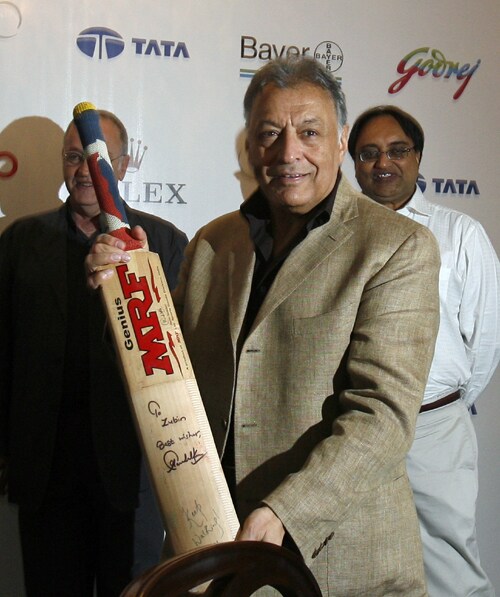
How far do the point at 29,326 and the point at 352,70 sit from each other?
151cm

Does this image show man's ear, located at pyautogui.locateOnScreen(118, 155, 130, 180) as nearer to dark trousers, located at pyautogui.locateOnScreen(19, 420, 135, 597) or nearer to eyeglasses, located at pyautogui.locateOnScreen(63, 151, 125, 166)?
eyeglasses, located at pyautogui.locateOnScreen(63, 151, 125, 166)

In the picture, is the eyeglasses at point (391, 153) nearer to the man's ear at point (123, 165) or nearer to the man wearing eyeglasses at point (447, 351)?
the man wearing eyeglasses at point (447, 351)

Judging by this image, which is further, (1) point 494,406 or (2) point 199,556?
(1) point 494,406

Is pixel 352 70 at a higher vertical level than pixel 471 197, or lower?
higher

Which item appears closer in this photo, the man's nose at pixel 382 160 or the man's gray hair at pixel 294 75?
the man's gray hair at pixel 294 75

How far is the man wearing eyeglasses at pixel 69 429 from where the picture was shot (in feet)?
7.84

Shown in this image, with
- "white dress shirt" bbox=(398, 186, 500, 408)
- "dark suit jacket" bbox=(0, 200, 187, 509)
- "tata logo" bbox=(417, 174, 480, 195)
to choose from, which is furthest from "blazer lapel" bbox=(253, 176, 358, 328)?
"tata logo" bbox=(417, 174, 480, 195)

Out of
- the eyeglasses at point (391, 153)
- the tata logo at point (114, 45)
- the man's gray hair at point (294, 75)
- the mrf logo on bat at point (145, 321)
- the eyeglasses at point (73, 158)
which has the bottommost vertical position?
the mrf logo on bat at point (145, 321)

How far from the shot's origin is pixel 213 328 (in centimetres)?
150

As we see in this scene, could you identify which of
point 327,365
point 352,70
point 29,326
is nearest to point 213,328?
point 327,365

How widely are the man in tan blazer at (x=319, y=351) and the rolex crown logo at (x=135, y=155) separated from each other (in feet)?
4.37

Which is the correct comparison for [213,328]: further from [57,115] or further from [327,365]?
[57,115]

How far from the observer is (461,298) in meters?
2.62

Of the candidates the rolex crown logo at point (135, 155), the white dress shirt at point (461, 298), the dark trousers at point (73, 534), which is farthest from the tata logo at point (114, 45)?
the dark trousers at point (73, 534)
